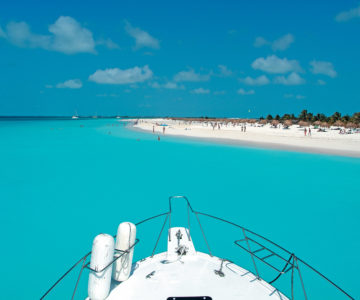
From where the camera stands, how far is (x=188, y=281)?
3.54 metres

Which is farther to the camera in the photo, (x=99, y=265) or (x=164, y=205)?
(x=164, y=205)

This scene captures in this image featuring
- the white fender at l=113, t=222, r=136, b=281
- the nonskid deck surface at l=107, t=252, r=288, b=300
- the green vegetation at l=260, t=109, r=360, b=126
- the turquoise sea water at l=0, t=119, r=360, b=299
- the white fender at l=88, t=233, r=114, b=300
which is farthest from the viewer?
the green vegetation at l=260, t=109, r=360, b=126

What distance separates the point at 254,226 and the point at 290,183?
20.2 ft

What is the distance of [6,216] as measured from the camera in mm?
8953

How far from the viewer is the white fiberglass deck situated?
3.29 meters

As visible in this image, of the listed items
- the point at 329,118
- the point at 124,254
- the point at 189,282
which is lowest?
the point at 189,282

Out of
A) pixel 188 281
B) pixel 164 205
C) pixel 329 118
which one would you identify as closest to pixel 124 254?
pixel 188 281

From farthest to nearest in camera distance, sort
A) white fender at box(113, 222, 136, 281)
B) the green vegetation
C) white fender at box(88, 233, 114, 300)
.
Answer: the green vegetation
white fender at box(113, 222, 136, 281)
white fender at box(88, 233, 114, 300)

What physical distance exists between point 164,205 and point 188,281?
6.66 m

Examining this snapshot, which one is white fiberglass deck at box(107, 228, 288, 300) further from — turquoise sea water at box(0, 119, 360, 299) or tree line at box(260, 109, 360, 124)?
tree line at box(260, 109, 360, 124)

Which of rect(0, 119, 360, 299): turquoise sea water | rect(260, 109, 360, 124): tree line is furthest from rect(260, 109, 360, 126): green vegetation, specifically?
rect(0, 119, 360, 299): turquoise sea water

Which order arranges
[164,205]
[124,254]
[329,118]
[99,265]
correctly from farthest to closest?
1. [329,118]
2. [164,205]
3. [124,254]
4. [99,265]

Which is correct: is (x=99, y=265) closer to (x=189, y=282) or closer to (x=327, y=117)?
(x=189, y=282)

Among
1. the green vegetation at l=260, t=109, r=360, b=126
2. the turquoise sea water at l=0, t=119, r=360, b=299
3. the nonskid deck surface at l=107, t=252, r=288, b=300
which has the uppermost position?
the green vegetation at l=260, t=109, r=360, b=126
